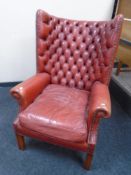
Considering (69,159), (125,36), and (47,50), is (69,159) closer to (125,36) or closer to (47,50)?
(47,50)

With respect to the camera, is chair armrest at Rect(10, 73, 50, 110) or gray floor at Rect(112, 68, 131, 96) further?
gray floor at Rect(112, 68, 131, 96)

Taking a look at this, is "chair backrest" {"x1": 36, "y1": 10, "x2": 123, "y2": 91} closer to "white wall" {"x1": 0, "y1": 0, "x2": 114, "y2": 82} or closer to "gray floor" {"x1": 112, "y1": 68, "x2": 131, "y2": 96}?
"white wall" {"x1": 0, "y1": 0, "x2": 114, "y2": 82}

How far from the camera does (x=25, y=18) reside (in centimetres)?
201

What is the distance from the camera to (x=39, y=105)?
4.47ft

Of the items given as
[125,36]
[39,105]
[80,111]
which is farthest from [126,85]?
[39,105]

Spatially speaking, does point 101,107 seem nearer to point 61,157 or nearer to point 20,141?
point 61,157

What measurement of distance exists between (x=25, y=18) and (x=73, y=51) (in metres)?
0.76

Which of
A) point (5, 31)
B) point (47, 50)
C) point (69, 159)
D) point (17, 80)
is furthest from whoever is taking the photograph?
point (17, 80)

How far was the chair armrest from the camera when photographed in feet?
4.28

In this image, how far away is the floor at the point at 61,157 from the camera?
1.38 meters

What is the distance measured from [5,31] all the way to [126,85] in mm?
1561

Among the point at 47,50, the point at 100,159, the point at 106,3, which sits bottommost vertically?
the point at 100,159

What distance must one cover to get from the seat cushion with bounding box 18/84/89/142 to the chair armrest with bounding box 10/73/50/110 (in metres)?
0.05

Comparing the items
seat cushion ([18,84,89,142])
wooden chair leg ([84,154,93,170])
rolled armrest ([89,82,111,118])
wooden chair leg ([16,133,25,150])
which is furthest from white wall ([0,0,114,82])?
wooden chair leg ([84,154,93,170])
